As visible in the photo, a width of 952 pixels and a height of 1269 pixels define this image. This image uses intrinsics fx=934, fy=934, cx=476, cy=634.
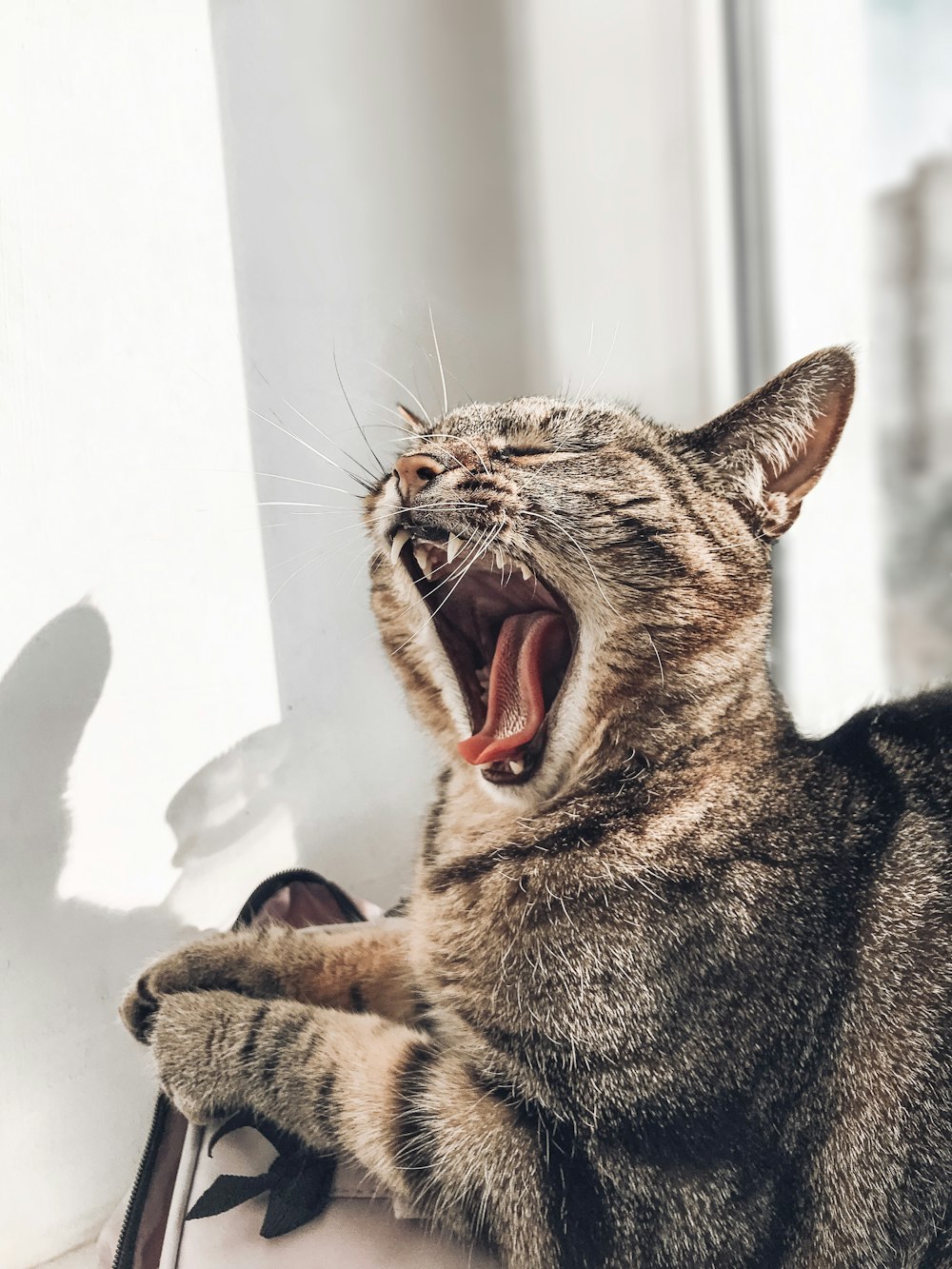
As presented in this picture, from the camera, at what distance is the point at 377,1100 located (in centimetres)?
67

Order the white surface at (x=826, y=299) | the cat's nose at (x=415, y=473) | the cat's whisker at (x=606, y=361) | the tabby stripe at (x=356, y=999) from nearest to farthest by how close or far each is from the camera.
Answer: the cat's nose at (x=415, y=473) → the tabby stripe at (x=356, y=999) → the cat's whisker at (x=606, y=361) → the white surface at (x=826, y=299)

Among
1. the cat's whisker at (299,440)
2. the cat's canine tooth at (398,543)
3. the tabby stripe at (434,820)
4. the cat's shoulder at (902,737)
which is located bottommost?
the tabby stripe at (434,820)

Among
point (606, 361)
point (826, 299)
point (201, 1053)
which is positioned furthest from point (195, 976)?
point (826, 299)

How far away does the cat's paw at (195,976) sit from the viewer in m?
0.76

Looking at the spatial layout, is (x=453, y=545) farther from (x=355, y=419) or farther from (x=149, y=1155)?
(x=149, y=1155)

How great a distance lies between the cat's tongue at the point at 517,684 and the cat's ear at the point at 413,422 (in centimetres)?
19

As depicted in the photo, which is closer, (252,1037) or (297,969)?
(252,1037)

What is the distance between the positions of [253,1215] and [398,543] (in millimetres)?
505

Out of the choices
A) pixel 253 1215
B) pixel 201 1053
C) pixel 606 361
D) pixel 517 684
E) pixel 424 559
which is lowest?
pixel 253 1215

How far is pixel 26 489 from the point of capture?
741 mm

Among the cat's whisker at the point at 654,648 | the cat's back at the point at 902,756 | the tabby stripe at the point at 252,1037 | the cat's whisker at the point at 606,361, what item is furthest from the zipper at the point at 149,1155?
the cat's whisker at the point at 606,361

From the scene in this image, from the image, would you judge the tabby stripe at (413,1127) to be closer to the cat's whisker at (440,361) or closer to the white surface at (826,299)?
the cat's whisker at (440,361)

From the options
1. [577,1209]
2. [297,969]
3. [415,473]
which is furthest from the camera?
[297,969]

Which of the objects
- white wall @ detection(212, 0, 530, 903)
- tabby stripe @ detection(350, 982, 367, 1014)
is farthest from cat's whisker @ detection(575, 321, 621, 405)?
tabby stripe @ detection(350, 982, 367, 1014)
